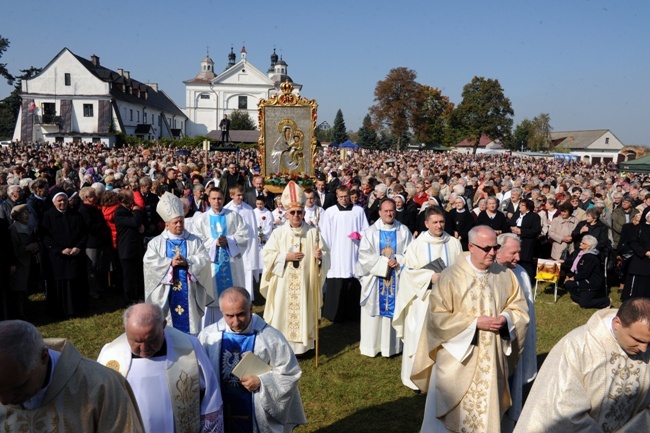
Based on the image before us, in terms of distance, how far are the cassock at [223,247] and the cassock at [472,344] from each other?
3.38m

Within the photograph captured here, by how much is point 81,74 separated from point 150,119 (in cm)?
1274

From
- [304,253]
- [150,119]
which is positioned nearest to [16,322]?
[304,253]

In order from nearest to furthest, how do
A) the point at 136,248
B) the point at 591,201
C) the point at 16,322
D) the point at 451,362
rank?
the point at 16,322 → the point at 451,362 → the point at 136,248 → the point at 591,201

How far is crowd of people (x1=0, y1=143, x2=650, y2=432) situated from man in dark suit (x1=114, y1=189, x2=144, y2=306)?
2 centimetres

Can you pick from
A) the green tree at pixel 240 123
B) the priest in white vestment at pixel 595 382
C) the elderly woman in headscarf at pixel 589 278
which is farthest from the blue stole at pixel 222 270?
the green tree at pixel 240 123

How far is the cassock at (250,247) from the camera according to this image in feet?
31.1

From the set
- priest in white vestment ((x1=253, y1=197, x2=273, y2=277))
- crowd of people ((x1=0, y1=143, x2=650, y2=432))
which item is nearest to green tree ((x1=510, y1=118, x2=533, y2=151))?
crowd of people ((x1=0, y1=143, x2=650, y2=432))

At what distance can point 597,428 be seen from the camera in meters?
3.14

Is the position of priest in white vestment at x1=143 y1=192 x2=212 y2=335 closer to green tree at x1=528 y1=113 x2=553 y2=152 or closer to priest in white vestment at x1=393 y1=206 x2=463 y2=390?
priest in white vestment at x1=393 y1=206 x2=463 y2=390

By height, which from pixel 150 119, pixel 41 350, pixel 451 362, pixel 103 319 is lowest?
pixel 103 319

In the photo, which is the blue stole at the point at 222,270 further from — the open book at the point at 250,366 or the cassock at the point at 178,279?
the open book at the point at 250,366

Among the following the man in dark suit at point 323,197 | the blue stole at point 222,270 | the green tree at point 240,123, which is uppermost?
the green tree at point 240,123

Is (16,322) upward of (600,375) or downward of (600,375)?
upward

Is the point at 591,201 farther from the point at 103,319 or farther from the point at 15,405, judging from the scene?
the point at 15,405
